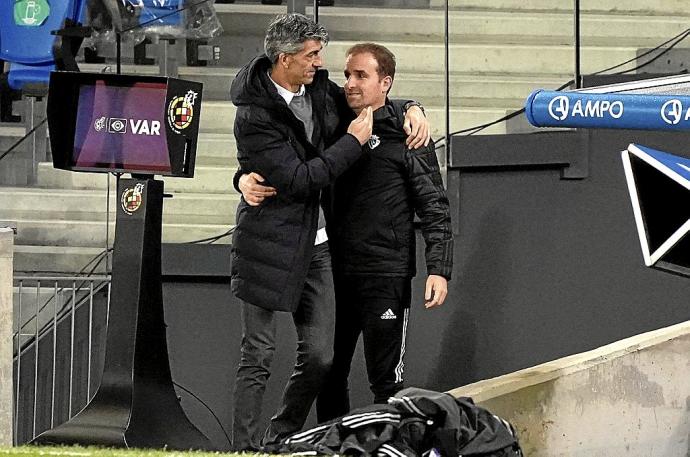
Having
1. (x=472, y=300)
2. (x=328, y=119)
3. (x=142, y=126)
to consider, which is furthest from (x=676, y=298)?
(x=142, y=126)

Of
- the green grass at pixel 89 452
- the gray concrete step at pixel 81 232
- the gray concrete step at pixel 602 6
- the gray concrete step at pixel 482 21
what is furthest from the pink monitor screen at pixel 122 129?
the gray concrete step at pixel 602 6

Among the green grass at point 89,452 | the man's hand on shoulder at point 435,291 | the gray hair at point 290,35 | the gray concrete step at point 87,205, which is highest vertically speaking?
the gray hair at point 290,35

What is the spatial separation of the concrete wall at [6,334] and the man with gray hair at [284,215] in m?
0.96

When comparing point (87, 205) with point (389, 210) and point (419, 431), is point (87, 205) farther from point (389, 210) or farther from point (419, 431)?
point (419, 431)

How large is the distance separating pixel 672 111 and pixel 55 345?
4754mm

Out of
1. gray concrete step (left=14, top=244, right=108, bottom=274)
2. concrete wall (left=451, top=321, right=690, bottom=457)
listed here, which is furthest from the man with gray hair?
gray concrete step (left=14, top=244, right=108, bottom=274)

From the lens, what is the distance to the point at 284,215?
20.6 ft

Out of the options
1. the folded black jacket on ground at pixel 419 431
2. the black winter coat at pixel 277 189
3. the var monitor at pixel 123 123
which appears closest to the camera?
the folded black jacket on ground at pixel 419 431

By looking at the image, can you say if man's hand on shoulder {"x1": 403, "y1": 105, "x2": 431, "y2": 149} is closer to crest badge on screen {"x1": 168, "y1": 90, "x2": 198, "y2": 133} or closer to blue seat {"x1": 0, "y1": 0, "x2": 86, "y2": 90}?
crest badge on screen {"x1": 168, "y1": 90, "x2": 198, "y2": 133}

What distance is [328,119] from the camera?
6.48 meters

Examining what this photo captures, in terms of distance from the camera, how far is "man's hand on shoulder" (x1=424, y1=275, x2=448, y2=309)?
650 cm

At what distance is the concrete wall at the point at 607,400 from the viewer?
21.0ft

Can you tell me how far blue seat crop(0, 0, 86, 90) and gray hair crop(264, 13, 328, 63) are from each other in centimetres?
246

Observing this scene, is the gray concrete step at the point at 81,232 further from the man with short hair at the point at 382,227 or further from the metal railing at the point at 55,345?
the man with short hair at the point at 382,227
